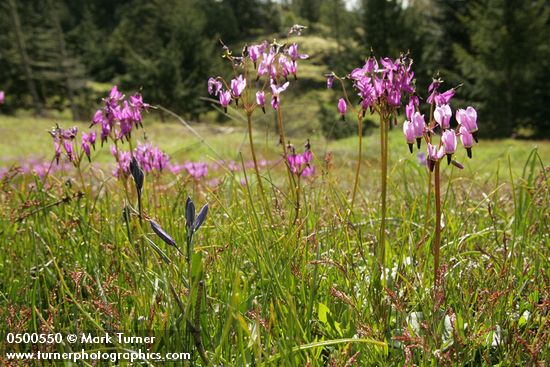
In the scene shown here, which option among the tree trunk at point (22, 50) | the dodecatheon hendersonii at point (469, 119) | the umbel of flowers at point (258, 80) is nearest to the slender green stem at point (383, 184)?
the dodecatheon hendersonii at point (469, 119)

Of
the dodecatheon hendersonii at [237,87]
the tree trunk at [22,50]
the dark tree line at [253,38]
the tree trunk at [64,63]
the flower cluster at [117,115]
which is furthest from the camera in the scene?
the tree trunk at [64,63]

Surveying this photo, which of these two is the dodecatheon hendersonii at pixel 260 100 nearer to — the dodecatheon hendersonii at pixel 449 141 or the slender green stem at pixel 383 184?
the slender green stem at pixel 383 184

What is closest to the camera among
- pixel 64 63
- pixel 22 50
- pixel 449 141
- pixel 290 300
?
pixel 290 300

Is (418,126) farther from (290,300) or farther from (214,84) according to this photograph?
(214,84)

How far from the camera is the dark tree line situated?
1131 inches

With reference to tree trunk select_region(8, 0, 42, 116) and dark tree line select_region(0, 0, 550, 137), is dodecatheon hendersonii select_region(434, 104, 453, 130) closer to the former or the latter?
dark tree line select_region(0, 0, 550, 137)

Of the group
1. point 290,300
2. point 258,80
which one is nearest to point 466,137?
point 290,300

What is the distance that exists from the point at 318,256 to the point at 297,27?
3.46 feet

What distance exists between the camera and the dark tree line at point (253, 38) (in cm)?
2873

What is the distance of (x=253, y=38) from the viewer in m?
62.0

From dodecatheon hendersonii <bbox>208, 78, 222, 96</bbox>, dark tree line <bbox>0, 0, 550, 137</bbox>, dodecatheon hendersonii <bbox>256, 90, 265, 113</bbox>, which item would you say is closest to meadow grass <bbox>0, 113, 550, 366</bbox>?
dodecatheon hendersonii <bbox>256, 90, 265, 113</bbox>

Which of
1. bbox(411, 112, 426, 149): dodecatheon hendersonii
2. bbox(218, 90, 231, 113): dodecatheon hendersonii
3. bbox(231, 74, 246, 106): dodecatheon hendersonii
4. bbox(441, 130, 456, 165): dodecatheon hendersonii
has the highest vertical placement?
bbox(231, 74, 246, 106): dodecatheon hendersonii

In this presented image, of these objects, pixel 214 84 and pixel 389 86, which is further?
pixel 214 84

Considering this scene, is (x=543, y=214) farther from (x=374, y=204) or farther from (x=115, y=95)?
(x=115, y=95)
